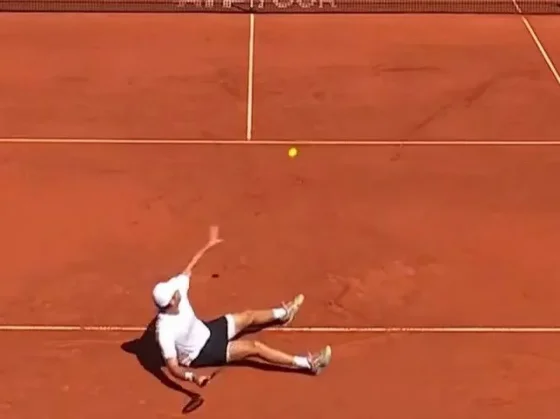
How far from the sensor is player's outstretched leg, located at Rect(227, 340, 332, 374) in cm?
718

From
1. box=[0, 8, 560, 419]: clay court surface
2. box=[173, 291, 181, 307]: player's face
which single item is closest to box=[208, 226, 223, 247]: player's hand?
box=[0, 8, 560, 419]: clay court surface

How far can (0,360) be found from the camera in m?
7.39

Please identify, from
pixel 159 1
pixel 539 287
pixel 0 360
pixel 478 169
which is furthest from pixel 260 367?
pixel 159 1

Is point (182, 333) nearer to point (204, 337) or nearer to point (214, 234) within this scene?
point (204, 337)

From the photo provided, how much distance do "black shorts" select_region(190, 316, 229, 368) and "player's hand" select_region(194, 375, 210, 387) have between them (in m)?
0.14

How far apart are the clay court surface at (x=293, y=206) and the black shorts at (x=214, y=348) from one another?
18 cm

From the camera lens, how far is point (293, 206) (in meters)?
9.48

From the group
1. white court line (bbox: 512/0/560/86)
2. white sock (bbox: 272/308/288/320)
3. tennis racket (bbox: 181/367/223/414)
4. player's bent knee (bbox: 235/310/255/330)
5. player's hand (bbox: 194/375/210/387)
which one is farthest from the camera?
white court line (bbox: 512/0/560/86)

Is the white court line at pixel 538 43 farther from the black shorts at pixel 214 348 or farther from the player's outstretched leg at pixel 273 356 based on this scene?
the black shorts at pixel 214 348

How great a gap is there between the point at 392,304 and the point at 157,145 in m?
3.74

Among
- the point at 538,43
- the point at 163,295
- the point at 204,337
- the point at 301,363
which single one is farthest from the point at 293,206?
the point at 538,43

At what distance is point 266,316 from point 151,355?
916 mm

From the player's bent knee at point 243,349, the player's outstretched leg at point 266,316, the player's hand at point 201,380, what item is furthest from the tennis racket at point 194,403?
the player's outstretched leg at point 266,316

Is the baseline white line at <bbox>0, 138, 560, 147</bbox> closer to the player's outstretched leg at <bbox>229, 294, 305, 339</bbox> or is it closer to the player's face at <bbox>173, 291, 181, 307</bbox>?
the player's outstretched leg at <bbox>229, 294, 305, 339</bbox>
